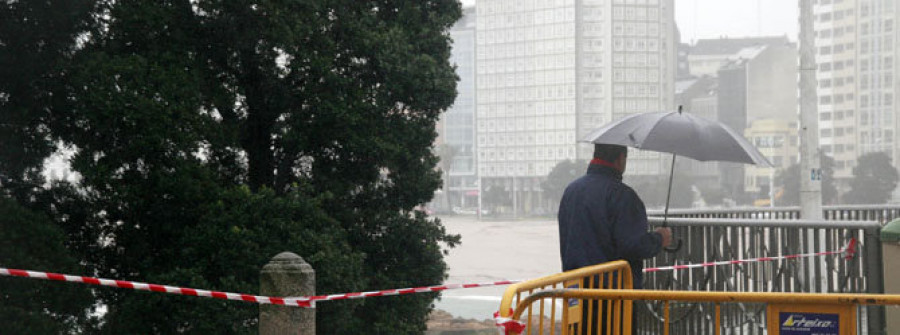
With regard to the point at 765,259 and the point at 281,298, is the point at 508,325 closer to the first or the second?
the point at 281,298

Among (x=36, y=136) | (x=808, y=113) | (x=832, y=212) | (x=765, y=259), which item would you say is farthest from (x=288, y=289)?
(x=808, y=113)

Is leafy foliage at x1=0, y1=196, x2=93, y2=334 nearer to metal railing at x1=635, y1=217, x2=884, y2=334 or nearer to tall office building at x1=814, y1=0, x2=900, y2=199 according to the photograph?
metal railing at x1=635, y1=217, x2=884, y2=334

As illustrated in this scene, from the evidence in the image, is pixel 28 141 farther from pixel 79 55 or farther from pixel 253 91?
pixel 253 91

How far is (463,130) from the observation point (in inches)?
6673

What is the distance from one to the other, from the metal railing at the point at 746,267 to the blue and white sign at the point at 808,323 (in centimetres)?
439

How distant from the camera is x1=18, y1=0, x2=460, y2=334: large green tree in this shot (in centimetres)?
1534

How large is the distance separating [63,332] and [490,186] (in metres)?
139

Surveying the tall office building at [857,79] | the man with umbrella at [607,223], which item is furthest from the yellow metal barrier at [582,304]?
the tall office building at [857,79]

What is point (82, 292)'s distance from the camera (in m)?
15.6

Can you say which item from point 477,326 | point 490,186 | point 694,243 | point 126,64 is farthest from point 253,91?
point 490,186

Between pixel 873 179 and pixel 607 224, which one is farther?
pixel 873 179

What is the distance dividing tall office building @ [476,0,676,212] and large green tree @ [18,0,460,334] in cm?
13464

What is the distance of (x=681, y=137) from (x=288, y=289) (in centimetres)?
273

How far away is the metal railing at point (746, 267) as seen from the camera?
29.6ft
